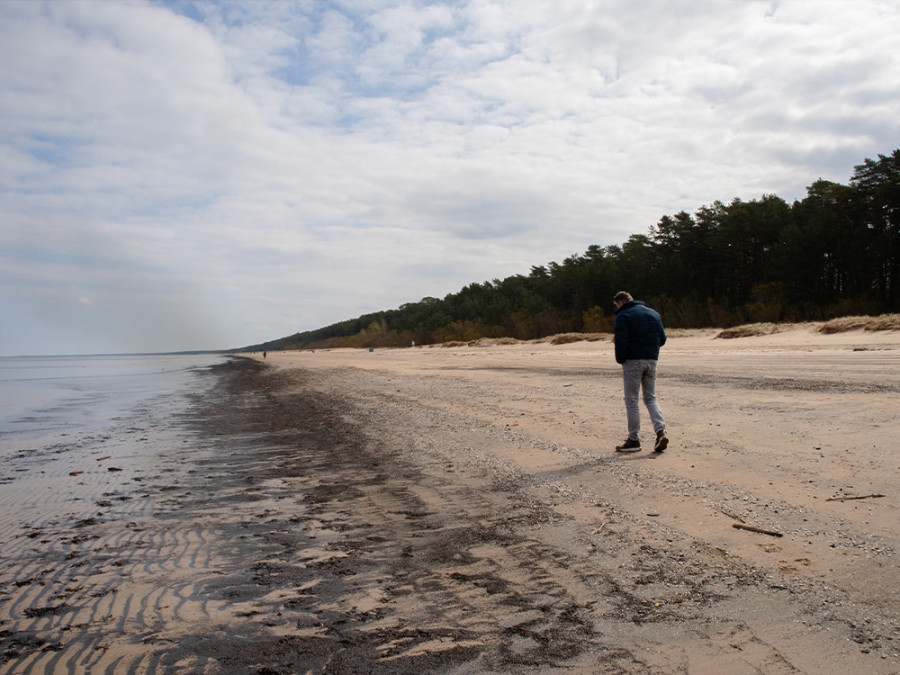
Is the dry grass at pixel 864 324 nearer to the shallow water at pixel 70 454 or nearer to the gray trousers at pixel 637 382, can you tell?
the gray trousers at pixel 637 382

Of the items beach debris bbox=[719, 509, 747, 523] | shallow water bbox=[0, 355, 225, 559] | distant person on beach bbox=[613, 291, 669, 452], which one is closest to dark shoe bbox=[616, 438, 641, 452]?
distant person on beach bbox=[613, 291, 669, 452]

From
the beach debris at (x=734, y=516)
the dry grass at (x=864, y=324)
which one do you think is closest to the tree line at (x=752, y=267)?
the dry grass at (x=864, y=324)

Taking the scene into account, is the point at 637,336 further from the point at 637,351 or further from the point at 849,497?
the point at 849,497

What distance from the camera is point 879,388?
9.23 meters

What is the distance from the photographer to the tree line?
34031 mm

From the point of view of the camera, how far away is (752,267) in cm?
4416

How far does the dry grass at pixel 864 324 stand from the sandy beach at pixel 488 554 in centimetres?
1432

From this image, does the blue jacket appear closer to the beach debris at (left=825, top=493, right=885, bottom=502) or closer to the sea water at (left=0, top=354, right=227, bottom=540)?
the beach debris at (left=825, top=493, right=885, bottom=502)

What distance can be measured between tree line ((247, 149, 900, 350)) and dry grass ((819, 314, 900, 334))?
12.9m

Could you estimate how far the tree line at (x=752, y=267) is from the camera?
34.0m

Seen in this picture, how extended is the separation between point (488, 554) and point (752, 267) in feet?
157

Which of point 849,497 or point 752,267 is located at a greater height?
point 752,267

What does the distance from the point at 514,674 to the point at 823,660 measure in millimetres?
1392

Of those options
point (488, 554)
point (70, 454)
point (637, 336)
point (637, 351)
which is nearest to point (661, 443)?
point (637, 351)
